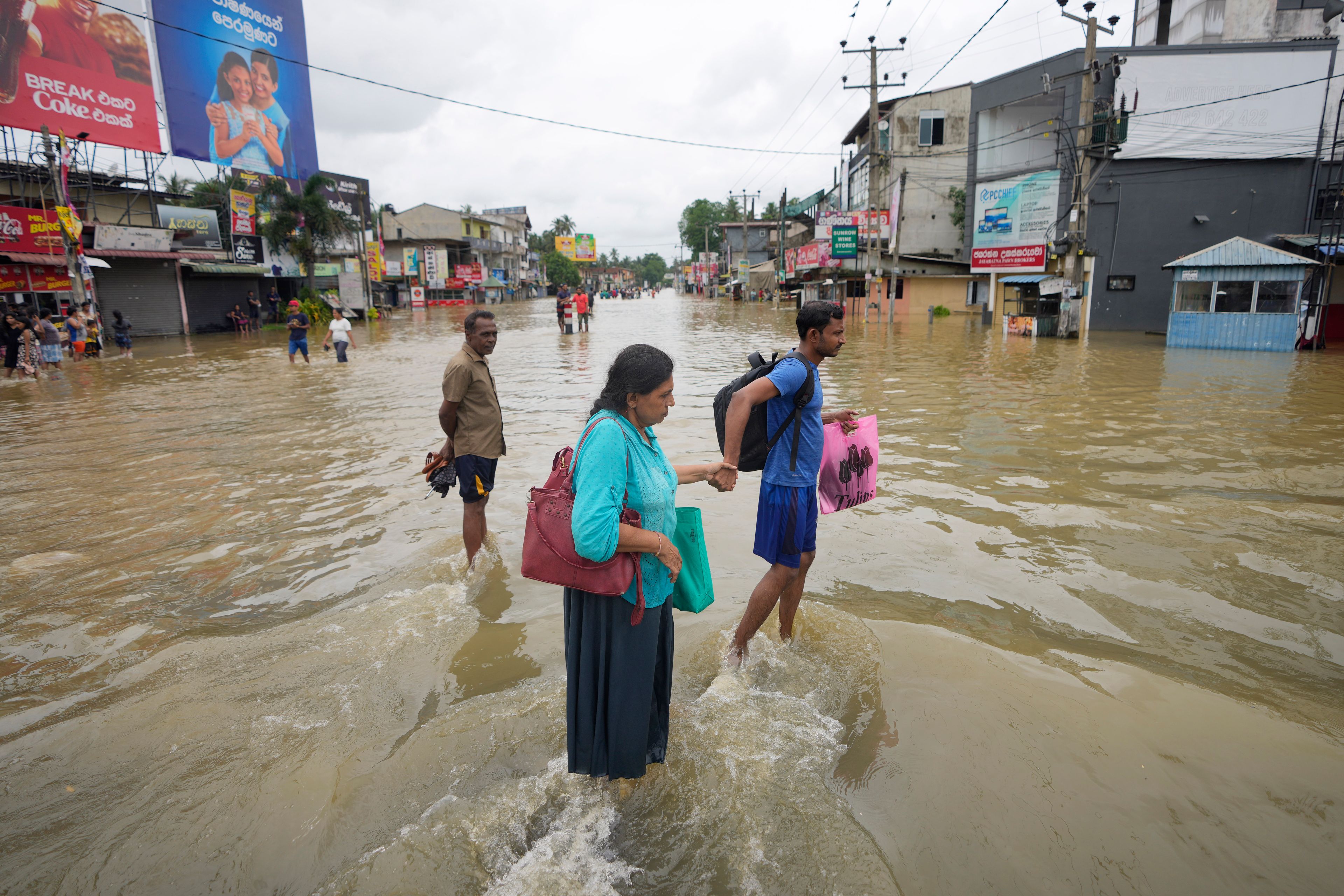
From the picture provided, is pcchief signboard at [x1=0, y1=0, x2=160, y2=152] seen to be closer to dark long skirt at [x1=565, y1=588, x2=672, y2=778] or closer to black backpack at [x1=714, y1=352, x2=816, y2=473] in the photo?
black backpack at [x1=714, y1=352, x2=816, y2=473]

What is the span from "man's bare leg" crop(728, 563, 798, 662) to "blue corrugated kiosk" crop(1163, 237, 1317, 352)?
2031 cm

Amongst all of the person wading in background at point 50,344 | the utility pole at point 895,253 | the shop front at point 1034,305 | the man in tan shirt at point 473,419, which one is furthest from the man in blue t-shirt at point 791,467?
the utility pole at point 895,253

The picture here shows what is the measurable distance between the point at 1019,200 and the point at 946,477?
1161 inches

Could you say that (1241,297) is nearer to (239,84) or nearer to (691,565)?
(691,565)

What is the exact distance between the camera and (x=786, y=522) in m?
3.52

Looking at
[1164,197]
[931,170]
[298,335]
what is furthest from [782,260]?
[298,335]

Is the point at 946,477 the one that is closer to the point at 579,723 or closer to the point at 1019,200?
the point at 579,723

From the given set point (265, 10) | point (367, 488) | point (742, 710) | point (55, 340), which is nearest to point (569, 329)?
point (55, 340)

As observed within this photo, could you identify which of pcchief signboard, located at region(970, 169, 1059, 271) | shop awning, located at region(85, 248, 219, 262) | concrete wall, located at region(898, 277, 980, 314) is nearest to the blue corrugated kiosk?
pcchief signboard, located at region(970, 169, 1059, 271)

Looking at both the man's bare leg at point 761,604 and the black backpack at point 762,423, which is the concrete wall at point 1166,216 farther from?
the man's bare leg at point 761,604

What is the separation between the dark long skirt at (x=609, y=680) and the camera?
2.44 m

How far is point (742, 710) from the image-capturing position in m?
3.40

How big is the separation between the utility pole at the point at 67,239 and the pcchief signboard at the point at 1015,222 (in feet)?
98.7

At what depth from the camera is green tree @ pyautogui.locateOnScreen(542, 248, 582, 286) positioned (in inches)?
4112
